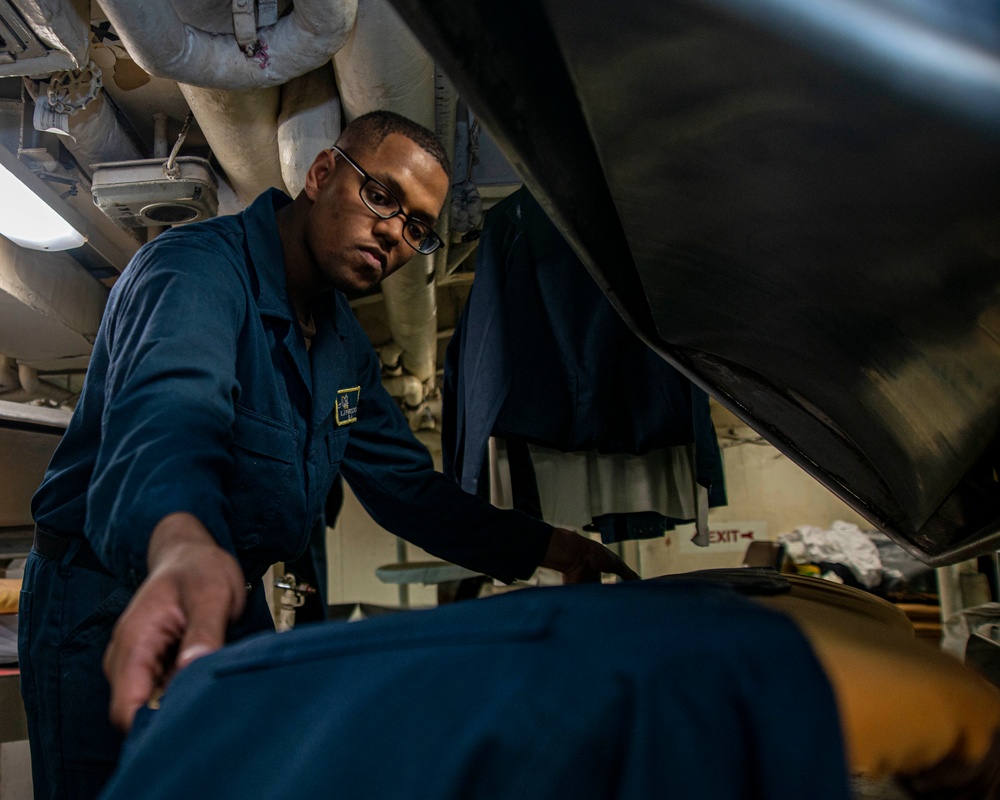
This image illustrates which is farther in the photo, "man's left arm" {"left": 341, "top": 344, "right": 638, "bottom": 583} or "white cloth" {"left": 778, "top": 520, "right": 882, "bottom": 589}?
"white cloth" {"left": 778, "top": 520, "right": 882, "bottom": 589}

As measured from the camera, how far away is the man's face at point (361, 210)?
126 centimetres

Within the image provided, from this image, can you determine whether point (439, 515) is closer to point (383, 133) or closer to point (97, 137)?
point (383, 133)

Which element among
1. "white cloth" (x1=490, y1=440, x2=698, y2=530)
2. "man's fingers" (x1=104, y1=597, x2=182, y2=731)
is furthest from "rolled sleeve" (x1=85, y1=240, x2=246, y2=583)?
"white cloth" (x1=490, y1=440, x2=698, y2=530)

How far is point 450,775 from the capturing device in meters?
0.34

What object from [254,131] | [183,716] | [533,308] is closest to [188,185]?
[254,131]

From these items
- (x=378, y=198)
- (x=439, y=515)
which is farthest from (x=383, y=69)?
(x=439, y=515)

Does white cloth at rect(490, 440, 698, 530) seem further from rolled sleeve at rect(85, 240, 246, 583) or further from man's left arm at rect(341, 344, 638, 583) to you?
rolled sleeve at rect(85, 240, 246, 583)

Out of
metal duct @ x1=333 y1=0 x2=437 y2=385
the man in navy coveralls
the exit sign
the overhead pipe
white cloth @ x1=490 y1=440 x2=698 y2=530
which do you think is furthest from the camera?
the exit sign

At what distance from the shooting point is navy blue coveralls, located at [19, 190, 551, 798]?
2.22ft

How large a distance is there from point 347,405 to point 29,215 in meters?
1.60

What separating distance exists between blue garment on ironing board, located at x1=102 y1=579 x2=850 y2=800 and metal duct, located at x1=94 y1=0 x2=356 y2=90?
141 centimetres

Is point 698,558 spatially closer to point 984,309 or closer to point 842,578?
point 842,578

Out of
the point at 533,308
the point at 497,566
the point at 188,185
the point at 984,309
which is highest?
the point at 188,185

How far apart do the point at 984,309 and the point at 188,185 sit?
2122 millimetres
